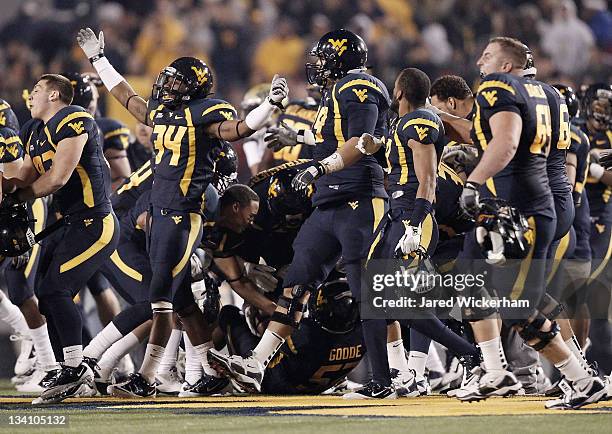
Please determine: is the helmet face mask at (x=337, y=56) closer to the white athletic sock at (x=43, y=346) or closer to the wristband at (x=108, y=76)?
the wristband at (x=108, y=76)

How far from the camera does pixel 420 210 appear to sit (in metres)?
6.32

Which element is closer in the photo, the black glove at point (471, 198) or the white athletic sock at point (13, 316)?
the black glove at point (471, 198)

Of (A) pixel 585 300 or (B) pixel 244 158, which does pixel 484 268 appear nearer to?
(A) pixel 585 300

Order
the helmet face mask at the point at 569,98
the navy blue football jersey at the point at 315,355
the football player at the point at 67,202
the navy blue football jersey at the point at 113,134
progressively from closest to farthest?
the football player at the point at 67,202 → the navy blue football jersey at the point at 315,355 → the helmet face mask at the point at 569,98 → the navy blue football jersey at the point at 113,134

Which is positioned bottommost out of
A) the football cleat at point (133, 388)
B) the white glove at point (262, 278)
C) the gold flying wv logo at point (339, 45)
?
the football cleat at point (133, 388)

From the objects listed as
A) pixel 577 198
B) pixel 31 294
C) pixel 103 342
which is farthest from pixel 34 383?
pixel 577 198

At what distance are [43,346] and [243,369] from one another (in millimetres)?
1572

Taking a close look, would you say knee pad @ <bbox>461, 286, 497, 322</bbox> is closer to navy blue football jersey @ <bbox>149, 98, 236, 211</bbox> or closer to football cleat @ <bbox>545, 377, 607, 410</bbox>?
football cleat @ <bbox>545, 377, 607, 410</bbox>

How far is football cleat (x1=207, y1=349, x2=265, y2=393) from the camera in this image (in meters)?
6.62

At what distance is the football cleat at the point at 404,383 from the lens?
22.0 ft

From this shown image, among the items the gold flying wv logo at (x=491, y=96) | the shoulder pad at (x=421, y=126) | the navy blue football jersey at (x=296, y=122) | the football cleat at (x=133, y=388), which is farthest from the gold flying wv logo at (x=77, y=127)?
the navy blue football jersey at (x=296, y=122)

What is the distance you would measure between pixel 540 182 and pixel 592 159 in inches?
86.3

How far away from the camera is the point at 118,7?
14805mm

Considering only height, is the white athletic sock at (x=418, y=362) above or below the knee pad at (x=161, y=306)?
below
